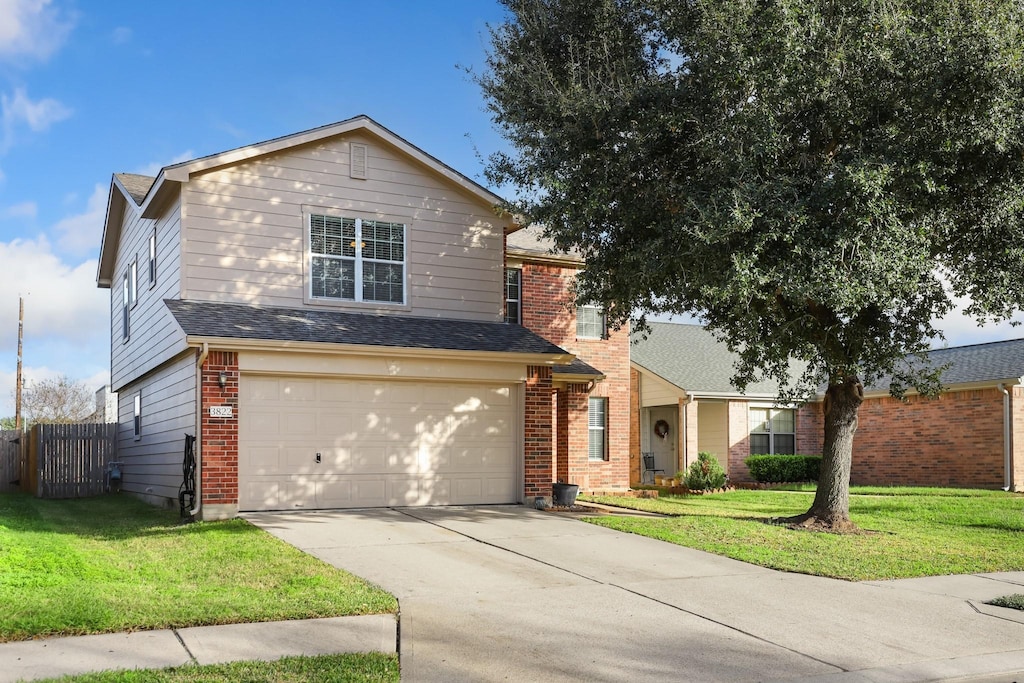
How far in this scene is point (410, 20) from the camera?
1689 cm

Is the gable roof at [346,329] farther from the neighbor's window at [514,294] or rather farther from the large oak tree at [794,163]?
the neighbor's window at [514,294]

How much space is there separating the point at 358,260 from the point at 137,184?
6763mm

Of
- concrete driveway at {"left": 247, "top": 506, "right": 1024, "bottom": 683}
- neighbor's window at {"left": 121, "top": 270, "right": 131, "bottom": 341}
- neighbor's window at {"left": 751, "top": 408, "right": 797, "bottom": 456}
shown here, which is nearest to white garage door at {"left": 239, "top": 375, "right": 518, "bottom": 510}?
concrete driveway at {"left": 247, "top": 506, "right": 1024, "bottom": 683}

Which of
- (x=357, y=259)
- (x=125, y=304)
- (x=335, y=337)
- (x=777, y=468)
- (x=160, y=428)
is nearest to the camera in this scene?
(x=335, y=337)

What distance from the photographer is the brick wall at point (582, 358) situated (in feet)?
67.4

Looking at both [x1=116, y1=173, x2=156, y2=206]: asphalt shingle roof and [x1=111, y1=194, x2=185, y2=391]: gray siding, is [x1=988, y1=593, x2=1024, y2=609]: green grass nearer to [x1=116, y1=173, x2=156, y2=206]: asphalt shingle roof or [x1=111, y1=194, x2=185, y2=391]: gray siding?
[x1=111, y1=194, x2=185, y2=391]: gray siding

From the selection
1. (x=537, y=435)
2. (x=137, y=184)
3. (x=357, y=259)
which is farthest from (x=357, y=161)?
(x=137, y=184)

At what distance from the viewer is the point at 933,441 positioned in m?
25.8

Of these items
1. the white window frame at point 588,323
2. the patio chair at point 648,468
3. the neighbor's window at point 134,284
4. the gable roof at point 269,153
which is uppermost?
the gable roof at point 269,153

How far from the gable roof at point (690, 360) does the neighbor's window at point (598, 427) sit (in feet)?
14.2

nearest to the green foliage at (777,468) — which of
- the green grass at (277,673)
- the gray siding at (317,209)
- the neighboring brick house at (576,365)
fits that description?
the neighboring brick house at (576,365)

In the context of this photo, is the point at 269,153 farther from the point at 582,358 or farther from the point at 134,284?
the point at 582,358

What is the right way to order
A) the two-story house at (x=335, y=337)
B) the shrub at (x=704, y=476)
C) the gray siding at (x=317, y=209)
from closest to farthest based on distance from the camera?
1. the two-story house at (x=335, y=337)
2. the gray siding at (x=317, y=209)
3. the shrub at (x=704, y=476)

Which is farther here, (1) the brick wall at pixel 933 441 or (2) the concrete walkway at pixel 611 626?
(1) the brick wall at pixel 933 441
